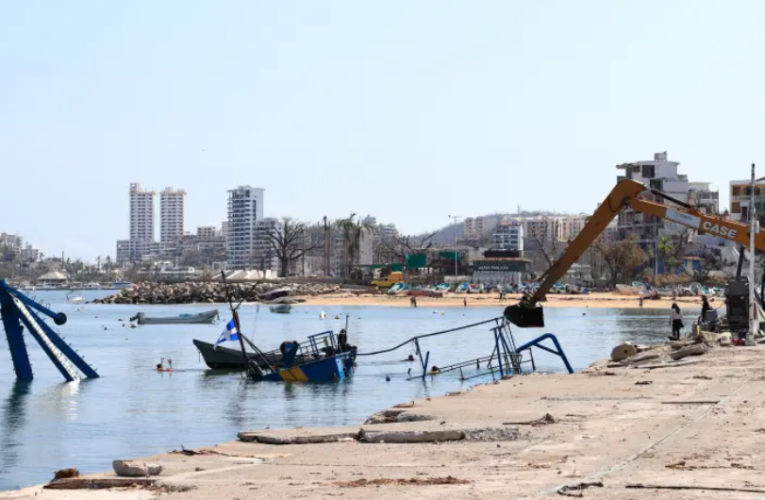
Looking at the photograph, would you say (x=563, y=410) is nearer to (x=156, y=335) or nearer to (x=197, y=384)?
(x=197, y=384)

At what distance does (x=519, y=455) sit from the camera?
1620 centimetres

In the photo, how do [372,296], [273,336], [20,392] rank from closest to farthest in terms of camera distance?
[20,392]
[273,336]
[372,296]

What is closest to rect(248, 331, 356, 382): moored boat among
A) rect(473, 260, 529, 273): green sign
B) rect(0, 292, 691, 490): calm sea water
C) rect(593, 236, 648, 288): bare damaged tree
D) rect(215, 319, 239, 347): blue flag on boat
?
rect(0, 292, 691, 490): calm sea water

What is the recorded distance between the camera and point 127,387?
44250 millimetres

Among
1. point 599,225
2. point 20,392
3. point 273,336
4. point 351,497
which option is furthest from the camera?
point 273,336

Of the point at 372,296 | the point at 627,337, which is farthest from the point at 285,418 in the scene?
the point at 372,296

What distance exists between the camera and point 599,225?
1548 inches

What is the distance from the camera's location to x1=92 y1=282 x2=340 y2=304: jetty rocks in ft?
554

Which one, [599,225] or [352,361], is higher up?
[599,225]

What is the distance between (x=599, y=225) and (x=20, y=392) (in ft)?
69.6

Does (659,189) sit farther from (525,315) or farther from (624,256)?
(525,315)

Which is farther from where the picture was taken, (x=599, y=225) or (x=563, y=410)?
(x=599, y=225)

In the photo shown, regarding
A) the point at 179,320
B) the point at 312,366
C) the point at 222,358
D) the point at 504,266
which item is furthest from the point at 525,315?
the point at 504,266

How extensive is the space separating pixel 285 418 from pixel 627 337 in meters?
44.1
